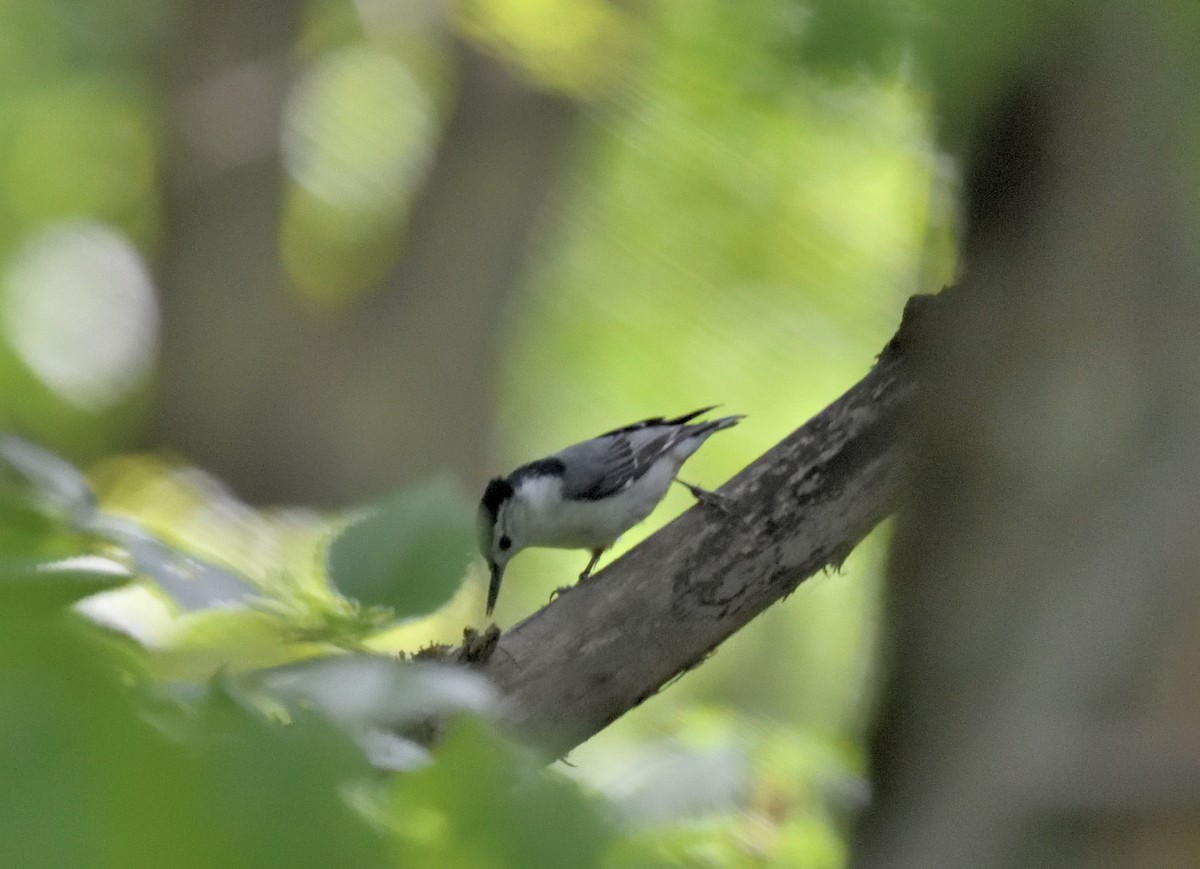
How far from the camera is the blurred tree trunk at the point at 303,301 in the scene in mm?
3988

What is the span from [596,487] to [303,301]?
72.5 inches

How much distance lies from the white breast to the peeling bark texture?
1.22 metres

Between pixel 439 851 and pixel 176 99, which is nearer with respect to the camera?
pixel 439 851

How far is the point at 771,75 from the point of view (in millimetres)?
490

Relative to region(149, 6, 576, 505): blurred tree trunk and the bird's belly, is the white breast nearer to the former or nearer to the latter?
the bird's belly

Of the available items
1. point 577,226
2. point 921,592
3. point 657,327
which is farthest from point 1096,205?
point 577,226

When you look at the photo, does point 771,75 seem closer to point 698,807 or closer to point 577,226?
point 698,807

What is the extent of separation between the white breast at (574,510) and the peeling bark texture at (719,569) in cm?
122

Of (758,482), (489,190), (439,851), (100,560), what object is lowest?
(439,851)

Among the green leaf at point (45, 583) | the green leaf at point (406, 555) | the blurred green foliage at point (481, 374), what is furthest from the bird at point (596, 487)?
the green leaf at point (45, 583)

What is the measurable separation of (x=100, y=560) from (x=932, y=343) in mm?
385

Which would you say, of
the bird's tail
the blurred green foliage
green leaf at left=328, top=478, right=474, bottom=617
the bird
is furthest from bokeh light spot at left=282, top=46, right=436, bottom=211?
green leaf at left=328, top=478, right=474, bottom=617

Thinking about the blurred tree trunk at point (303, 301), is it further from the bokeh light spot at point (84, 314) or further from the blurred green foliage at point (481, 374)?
the bokeh light spot at point (84, 314)

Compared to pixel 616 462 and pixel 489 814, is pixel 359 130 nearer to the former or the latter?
pixel 616 462
